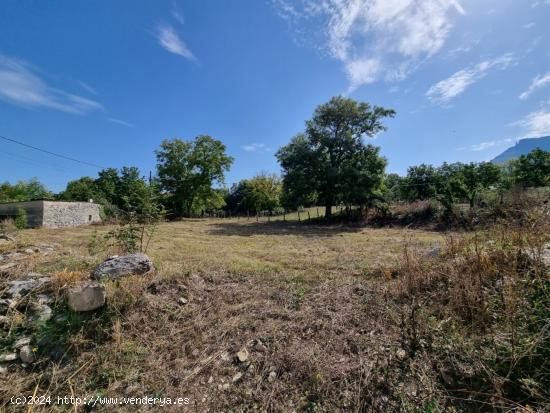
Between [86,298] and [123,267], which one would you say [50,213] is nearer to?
[123,267]

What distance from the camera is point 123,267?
399 cm

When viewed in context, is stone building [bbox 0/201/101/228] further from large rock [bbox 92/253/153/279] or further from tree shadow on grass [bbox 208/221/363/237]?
large rock [bbox 92/253/153/279]

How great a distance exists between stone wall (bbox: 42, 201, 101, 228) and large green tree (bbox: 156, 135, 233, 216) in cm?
784

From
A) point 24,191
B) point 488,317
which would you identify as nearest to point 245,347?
point 488,317

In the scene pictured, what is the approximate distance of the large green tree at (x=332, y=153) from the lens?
1655 centimetres

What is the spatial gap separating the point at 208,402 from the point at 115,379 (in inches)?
46.6

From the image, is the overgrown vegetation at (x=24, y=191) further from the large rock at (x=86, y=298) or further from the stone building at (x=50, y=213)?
the large rock at (x=86, y=298)

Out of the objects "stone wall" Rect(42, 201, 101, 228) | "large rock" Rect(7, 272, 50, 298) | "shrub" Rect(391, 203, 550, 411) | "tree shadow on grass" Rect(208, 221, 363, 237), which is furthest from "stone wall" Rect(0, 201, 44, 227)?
"shrub" Rect(391, 203, 550, 411)

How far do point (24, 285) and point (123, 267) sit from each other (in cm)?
144

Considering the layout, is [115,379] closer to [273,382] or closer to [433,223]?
[273,382]

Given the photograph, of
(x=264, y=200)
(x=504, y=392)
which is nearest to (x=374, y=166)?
(x=264, y=200)

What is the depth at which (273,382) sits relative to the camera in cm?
250

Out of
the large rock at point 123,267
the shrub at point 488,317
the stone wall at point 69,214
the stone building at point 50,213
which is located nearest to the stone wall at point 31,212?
the stone building at point 50,213

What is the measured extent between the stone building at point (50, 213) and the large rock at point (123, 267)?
52.5ft
